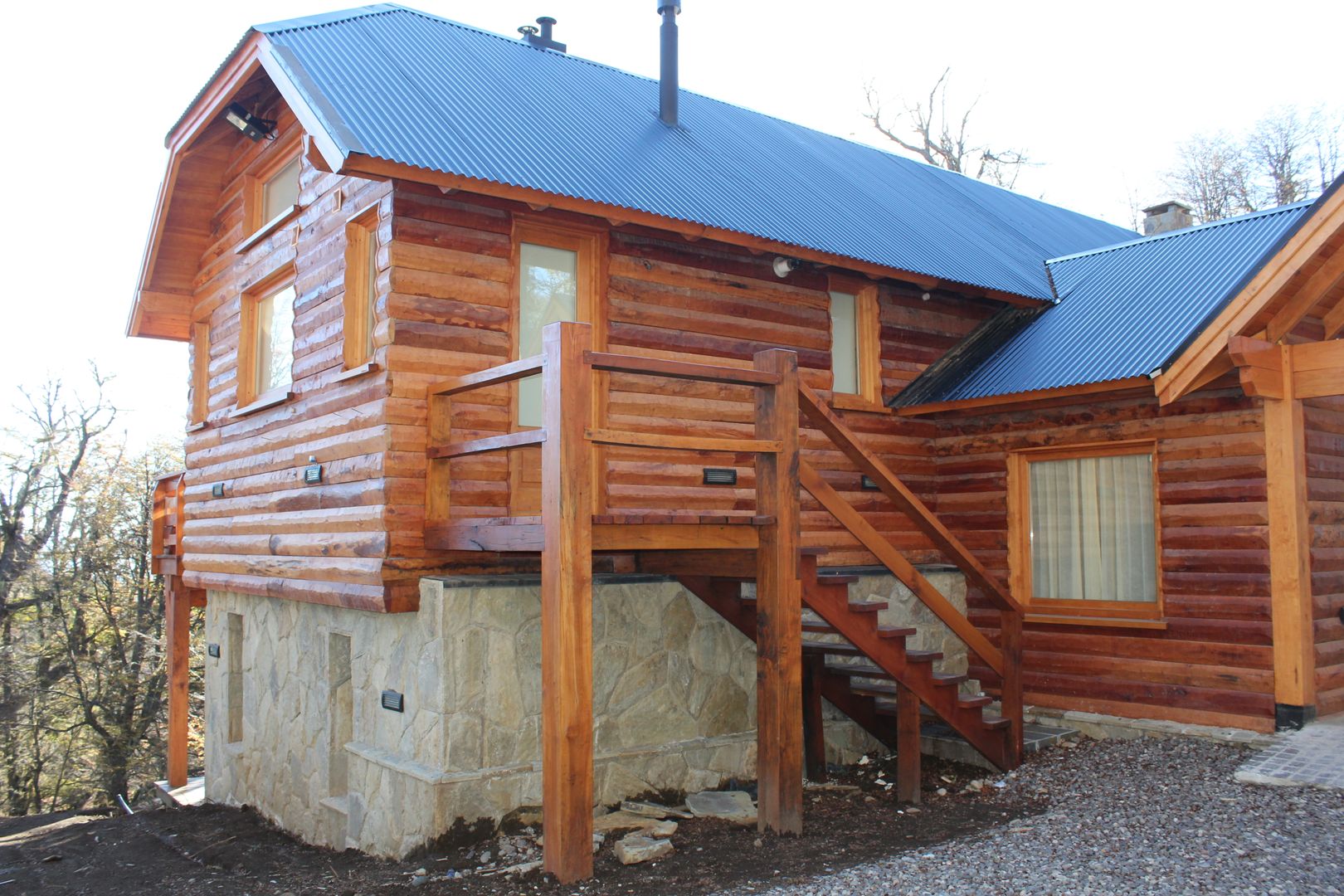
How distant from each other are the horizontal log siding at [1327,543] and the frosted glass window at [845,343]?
3945 millimetres

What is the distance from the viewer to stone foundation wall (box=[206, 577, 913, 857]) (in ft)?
26.1

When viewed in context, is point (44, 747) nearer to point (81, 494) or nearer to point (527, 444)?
point (81, 494)

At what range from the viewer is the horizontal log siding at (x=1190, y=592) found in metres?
9.24

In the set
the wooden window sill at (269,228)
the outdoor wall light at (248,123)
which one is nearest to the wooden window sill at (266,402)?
the wooden window sill at (269,228)

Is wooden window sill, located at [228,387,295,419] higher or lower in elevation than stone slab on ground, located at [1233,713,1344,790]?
higher

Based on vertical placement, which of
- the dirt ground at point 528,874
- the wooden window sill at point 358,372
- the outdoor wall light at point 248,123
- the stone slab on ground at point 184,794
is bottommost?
the stone slab on ground at point 184,794

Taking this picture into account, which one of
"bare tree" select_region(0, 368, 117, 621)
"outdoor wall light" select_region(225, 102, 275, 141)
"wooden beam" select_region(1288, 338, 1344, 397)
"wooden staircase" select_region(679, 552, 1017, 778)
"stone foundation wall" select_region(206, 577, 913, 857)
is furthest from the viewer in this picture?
"bare tree" select_region(0, 368, 117, 621)

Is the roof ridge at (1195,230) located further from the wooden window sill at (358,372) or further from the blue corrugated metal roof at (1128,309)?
the wooden window sill at (358,372)

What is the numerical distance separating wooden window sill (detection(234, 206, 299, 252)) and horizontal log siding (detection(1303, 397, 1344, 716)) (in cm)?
900

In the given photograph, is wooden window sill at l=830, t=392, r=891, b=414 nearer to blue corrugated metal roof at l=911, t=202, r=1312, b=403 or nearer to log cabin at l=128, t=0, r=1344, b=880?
log cabin at l=128, t=0, r=1344, b=880

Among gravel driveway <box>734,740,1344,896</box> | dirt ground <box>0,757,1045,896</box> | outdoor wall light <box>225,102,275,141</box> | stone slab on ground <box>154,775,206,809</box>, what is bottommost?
stone slab on ground <box>154,775,206,809</box>

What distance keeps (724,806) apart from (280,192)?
7311 mm

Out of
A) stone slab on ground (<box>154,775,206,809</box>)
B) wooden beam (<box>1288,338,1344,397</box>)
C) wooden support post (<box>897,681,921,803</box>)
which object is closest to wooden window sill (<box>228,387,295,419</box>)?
stone slab on ground (<box>154,775,206,809</box>)

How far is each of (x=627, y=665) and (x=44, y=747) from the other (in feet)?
74.6
